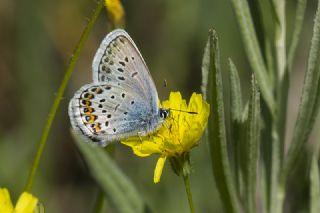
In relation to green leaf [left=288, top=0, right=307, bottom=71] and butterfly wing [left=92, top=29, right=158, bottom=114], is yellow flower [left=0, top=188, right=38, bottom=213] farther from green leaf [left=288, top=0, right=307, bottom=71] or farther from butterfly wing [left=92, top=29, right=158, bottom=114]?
green leaf [left=288, top=0, right=307, bottom=71]

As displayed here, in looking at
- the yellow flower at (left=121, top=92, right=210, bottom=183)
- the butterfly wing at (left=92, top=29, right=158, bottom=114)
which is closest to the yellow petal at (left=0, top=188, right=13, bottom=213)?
the yellow flower at (left=121, top=92, right=210, bottom=183)

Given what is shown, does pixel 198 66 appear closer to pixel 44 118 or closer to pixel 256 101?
pixel 44 118

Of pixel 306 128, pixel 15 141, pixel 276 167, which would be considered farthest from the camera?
pixel 15 141

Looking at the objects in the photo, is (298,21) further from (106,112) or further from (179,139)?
(106,112)

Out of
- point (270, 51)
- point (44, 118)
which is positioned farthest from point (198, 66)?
point (270, 51)

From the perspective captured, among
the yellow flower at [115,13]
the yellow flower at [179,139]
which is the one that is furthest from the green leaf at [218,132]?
the yellow flower at [115,13]

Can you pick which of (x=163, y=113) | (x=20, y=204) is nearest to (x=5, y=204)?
(x=20, y=204)
